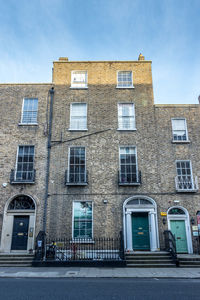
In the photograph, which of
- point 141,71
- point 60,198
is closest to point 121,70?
point 141,71

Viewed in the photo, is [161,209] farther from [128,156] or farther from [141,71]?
[141,71]

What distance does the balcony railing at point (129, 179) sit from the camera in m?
14.3

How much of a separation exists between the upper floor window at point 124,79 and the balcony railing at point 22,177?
8.69m

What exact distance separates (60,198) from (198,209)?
8.39 m

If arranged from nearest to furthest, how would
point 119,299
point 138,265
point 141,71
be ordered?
point 119,299 < point 138,265 < point 141,71

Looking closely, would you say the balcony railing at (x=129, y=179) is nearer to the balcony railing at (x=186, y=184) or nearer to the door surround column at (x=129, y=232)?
the door surround column at (x=129, y=232)

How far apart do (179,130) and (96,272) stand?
1036cm

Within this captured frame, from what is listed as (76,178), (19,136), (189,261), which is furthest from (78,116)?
(189,261)

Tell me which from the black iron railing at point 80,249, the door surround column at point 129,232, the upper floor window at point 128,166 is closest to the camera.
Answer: the black iron railing at point 80,249

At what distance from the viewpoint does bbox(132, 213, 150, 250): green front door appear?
1360 centimetres

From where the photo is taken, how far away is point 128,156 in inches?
601

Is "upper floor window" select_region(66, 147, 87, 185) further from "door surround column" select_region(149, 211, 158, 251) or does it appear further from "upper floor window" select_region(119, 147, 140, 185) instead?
"door surround column" select_region(149, 211, 158, 251)

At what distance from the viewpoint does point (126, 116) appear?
52.9 feet

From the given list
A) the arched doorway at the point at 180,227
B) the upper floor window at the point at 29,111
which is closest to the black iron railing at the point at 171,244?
the arched doorway at the point at 180,227
